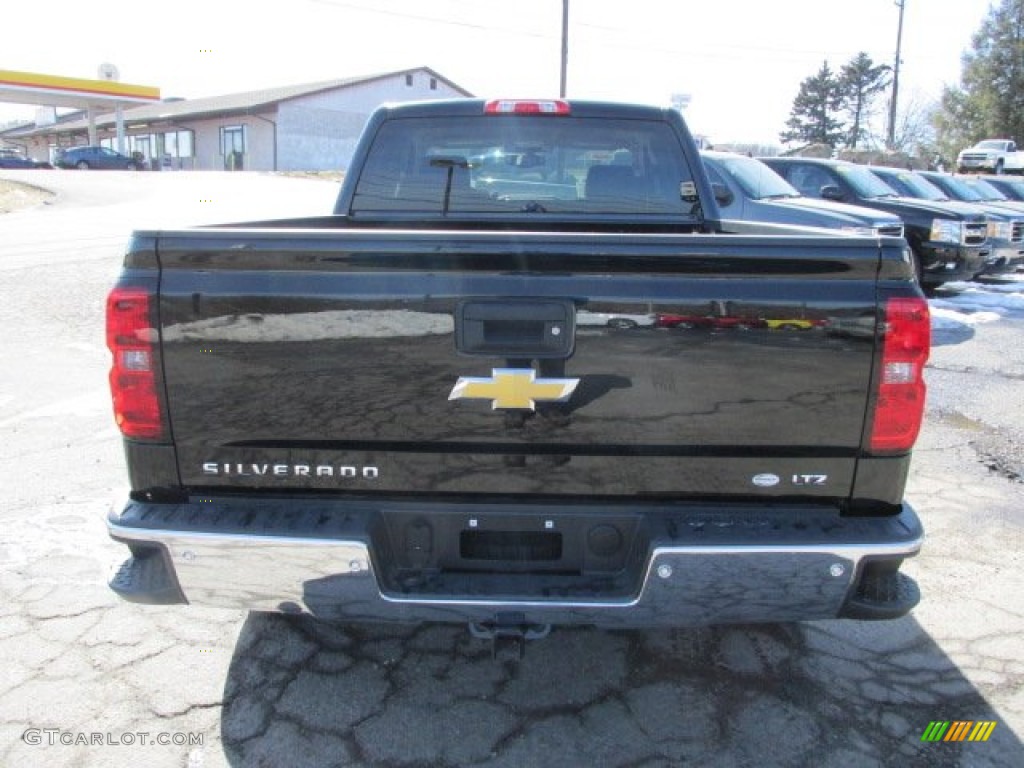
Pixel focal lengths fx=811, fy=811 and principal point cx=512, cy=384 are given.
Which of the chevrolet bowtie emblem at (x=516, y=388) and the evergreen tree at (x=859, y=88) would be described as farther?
the evergreen tree at (x=859, y=88)

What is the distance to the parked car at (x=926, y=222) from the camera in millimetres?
11398

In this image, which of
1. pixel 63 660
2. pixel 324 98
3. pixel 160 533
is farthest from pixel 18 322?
pixel 324 98

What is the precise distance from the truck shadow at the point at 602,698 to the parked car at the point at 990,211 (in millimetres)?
10997

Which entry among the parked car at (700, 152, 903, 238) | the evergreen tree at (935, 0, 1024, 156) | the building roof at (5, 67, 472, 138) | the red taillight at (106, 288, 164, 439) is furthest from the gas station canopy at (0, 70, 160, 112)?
the red taillight at (106, 288, 164, 439)

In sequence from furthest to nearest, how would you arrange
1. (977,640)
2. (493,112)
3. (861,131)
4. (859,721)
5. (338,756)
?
(861,131)
(493,112)
(977,640)
(859,721)
(338,756)

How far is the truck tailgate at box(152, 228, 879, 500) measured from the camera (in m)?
2.19

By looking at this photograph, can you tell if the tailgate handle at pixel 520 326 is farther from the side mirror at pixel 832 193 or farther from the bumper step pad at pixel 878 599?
the side mirror at pixel 832 193

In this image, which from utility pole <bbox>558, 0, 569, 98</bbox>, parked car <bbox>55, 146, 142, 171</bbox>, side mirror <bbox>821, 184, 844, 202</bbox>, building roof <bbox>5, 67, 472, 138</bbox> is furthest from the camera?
building roof <bbox>5, 67, 472, 138</bbox>

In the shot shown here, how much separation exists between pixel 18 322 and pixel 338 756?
801 centimetres

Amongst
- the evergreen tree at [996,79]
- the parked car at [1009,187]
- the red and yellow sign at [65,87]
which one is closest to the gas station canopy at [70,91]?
the red and yellow sign at [65,87]

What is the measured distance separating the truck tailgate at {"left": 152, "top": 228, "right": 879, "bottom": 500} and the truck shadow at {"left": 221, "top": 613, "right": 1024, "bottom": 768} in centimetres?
80

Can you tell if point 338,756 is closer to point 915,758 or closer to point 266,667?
point 266,667

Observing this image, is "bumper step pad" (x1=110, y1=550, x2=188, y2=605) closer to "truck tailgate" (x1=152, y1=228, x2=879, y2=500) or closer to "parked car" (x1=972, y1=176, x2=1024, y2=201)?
"truck tailgate" (x1=152, y1=228, x2=879, y2=500)

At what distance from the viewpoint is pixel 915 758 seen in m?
2.51
